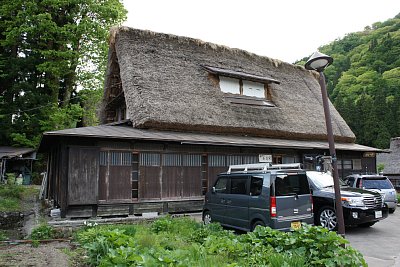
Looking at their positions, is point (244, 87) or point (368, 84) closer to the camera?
point (244, 87)

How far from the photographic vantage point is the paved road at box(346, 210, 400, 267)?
662cm

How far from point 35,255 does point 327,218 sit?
7523 mm

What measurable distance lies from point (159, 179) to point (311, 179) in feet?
17.9

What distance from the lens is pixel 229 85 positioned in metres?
16.9

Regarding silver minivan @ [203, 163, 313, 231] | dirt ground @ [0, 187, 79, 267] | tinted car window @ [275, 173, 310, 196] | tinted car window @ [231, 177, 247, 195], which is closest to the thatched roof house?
dirt ground @ [0, 187, 79, 267]

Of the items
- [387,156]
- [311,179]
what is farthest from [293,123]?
[387,156]

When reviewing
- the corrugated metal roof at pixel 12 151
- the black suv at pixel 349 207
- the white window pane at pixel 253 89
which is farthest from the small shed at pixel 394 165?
the corrugated metal roof at pixel 12 151

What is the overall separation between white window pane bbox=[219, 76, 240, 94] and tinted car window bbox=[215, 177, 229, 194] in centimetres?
777

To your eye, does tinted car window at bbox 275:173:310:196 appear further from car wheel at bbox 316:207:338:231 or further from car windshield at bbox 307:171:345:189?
car windshield at bbox 307:171:345:189

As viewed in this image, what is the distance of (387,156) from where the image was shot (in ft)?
92.2

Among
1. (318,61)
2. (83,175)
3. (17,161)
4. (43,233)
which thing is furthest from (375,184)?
(17,161)

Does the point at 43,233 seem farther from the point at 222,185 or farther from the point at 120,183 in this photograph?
the point at 222,185

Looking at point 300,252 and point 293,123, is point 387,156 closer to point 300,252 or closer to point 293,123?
point 293,123

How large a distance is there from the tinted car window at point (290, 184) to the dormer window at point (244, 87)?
8394 mm
